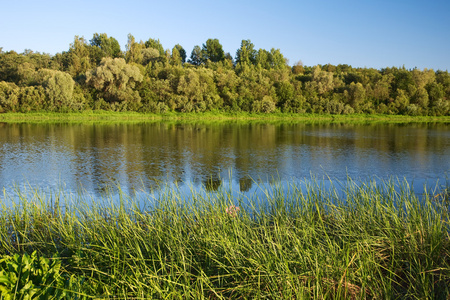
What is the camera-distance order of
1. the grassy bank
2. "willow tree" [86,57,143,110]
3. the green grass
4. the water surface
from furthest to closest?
1. "willow tree" [86,57,143,110]
2. the grassy bank
3. the water surface
4. the green grass

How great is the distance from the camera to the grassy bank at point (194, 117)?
4566 cm

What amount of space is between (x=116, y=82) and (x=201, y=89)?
11.9m

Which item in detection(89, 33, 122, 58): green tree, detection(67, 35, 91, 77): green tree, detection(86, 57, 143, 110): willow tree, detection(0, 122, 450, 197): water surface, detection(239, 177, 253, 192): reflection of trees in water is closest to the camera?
detection(239, 177, 253, 192): reflection of trees in water

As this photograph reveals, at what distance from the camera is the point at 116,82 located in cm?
5212

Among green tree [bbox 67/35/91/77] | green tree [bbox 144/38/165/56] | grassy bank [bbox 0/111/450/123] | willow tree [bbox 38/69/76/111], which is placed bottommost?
grassy bank [bbox 0/111/450/123]

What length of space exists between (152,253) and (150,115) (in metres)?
48.1

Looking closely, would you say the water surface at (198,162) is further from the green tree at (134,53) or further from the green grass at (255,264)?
the green tree at (134,53)

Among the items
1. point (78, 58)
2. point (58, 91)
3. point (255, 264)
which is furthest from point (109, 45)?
point (255, 264)

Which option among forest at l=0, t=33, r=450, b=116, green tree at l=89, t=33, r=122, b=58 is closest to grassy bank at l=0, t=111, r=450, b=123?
forest at l=0, t=33, r=450, b=116

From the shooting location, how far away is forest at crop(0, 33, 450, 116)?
4778 cm

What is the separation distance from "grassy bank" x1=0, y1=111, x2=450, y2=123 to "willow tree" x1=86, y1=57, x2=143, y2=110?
227 centimetres

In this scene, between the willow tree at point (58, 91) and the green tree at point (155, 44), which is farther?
the green tree at point (155, 44)

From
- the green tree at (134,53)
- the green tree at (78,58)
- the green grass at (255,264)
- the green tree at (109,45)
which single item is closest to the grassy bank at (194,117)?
the green tree at (78,58)

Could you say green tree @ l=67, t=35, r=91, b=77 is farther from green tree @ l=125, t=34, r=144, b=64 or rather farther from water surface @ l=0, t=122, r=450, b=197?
water surface @ l=0, t=122, r=450, b=197
